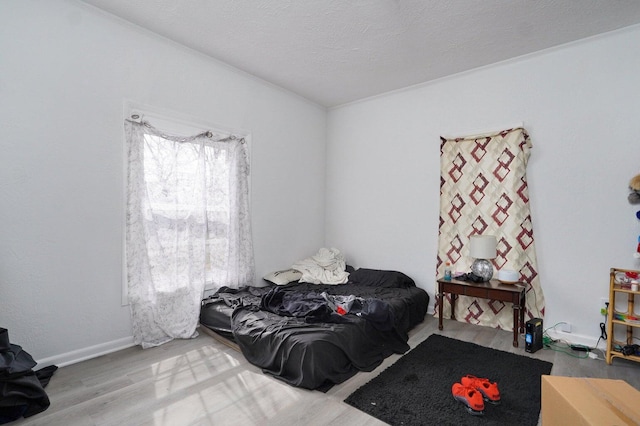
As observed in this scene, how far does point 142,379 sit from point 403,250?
312 centimetres

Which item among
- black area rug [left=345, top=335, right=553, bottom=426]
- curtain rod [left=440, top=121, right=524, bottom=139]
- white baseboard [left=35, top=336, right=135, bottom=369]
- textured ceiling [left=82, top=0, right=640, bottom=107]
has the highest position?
textured ceiling [left=82, top=0, right=640, bottom=107]

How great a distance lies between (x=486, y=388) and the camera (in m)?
2.07

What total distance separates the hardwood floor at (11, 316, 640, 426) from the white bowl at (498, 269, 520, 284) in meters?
0.62

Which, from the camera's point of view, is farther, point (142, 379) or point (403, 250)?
point (403, 250)

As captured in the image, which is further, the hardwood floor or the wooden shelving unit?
the wooden shelving unit

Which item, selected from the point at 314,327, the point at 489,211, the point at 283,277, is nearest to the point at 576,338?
the point at 489,211

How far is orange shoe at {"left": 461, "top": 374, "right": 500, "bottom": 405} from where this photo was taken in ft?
6.66

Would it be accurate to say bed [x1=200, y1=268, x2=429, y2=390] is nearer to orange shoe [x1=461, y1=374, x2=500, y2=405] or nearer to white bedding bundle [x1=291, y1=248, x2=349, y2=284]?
white bedding bundle [x1=291, y1=248, x2=349, y2=284]

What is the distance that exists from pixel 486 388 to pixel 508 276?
1.38 meters

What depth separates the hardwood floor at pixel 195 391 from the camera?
1.88 metres

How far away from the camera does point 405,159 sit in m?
4.14

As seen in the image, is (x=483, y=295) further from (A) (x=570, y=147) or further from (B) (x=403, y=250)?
(A) (x=570, y=147)

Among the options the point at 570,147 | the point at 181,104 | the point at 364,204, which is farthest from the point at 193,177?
the point at 570,147

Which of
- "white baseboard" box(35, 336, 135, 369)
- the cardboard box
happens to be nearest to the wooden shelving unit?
the cardboard box
